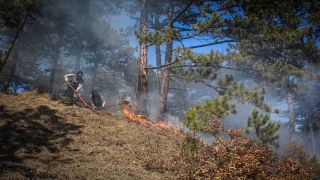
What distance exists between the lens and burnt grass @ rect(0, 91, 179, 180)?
3969mm

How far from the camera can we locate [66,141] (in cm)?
561

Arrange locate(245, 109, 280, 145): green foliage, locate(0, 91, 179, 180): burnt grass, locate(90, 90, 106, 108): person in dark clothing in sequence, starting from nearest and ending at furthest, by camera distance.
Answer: locate(0, 91, 179, 180): burnt grass → locate(245, 109, 280, 145): green foliage → locate(90, 90, 106, 108): person in dark clothing

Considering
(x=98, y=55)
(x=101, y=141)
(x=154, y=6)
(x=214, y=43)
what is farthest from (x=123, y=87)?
(x=101, y=141)

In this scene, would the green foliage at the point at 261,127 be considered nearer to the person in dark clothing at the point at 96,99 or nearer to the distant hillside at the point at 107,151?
the distant hillside at the point at 107,151

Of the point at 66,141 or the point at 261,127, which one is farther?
the point at 261,127

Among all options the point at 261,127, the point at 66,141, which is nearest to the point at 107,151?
the point at 66,141

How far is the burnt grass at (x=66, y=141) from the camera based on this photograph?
13.0 feet

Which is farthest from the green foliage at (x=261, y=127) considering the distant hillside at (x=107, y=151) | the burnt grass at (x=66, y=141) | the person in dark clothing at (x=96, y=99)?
the person in dark clothing at (x=96, y=99)

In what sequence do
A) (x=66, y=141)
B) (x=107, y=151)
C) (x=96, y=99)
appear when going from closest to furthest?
(x=107, y=151)
(x=66, y=141)
(x=96, y=99)

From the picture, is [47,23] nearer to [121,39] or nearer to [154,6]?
[121,39]

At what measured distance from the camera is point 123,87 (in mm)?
29484

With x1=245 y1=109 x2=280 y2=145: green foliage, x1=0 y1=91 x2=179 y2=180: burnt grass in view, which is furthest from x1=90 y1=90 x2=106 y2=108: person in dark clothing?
x1=245 y1=109 x2=280 y2=145: green foliage

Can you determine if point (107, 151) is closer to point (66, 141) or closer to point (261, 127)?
point (66, 141)

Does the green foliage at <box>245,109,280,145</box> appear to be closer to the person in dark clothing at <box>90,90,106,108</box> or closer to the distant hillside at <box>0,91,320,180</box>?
the distant hillside at <box>0,91,320,180</box>
